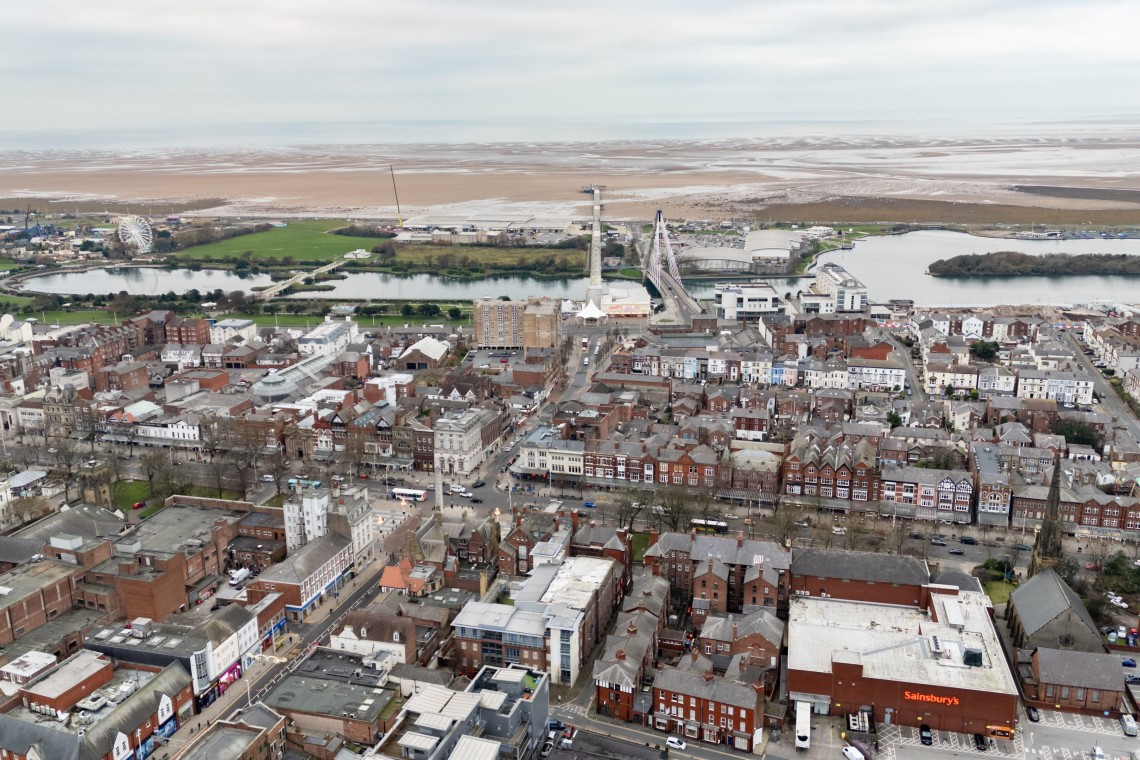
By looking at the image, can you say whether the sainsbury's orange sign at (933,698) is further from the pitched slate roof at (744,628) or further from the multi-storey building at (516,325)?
the multi-storey building at (516,325)

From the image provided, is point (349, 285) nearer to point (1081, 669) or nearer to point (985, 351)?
point (985, 351)

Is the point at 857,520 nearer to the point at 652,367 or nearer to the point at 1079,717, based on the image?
the point at 1079,717

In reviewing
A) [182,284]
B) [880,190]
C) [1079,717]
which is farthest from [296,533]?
[880,190]

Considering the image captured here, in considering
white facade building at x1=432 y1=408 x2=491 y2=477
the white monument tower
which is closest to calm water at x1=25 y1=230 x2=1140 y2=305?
the white monument tower

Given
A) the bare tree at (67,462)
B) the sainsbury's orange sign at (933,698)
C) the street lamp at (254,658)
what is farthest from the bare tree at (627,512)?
the bare tree at (67,462)

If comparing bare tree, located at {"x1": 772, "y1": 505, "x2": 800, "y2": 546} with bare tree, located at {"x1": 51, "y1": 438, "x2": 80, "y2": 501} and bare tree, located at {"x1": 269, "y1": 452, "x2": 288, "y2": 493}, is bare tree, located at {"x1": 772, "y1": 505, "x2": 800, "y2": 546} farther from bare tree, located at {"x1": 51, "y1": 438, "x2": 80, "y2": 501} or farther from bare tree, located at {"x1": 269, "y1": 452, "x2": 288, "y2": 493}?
bare tree, located at {"x1": 51, "y1": 438, "x2": 80, "y2": 501}
